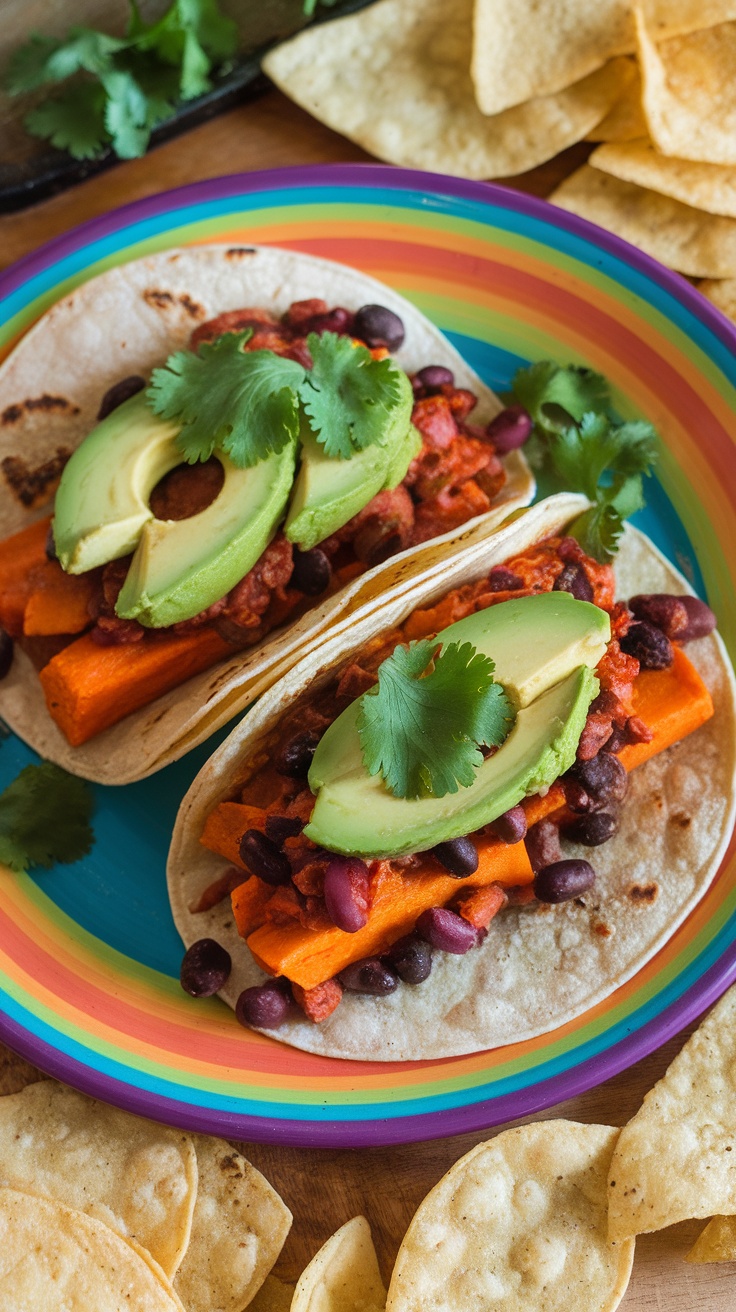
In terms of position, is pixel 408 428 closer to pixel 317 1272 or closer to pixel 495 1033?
pixel 495 1033

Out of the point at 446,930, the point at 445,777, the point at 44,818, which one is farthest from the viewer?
the point at 44,818

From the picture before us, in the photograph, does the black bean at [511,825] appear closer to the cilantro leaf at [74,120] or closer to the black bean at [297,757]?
the black bean at [297,757]

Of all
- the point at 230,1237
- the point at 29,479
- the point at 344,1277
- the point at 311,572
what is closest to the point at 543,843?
the point at 311,572

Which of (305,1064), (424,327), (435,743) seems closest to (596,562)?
(435,743)

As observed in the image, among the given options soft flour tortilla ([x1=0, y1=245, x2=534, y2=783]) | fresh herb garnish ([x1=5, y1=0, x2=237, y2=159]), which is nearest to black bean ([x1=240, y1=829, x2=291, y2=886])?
soft flour tortilla ([x1=0, y1=245, x2=534, y2=783])

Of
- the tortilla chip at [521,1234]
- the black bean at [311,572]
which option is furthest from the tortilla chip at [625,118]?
the tortilla chip at [521,1234]

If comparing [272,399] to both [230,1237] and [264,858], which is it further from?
[230,1237]

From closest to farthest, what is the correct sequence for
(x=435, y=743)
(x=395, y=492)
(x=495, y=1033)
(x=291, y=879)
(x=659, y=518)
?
1. (x=435, y=743)
2. (x=291, y=879)
3. (x=495, y=1033)
4. (x=395, y=492)
5. (x=659, y=518)
